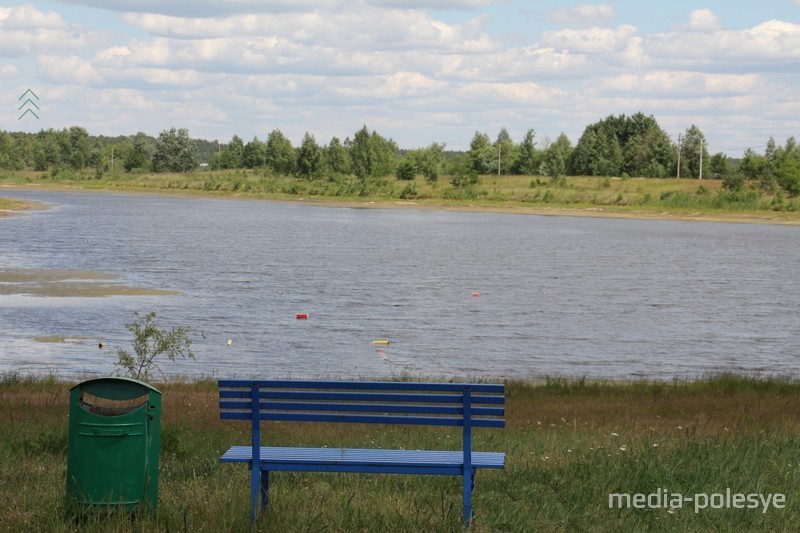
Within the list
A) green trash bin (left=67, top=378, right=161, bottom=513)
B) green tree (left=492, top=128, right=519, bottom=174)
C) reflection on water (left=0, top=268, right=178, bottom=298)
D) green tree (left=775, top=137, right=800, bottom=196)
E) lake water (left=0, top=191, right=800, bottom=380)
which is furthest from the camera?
green tree (left=492, top=128, right=519, bottom=174)

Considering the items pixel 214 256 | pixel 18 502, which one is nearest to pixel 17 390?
pixel 18 502

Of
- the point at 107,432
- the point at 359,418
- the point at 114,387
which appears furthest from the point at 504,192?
the point at 107,432

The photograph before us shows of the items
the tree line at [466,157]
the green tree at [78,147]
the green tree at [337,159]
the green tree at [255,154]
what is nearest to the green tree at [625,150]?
the tree line at [466,157]

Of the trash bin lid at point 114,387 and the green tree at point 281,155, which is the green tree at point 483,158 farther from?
the trash bin lid at point 114,387

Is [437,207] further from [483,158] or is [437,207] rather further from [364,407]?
[364,407]

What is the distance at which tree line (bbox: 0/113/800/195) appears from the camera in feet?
422

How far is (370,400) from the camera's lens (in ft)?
23.3

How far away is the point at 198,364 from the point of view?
21406 mm

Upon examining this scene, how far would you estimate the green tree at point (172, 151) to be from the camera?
565 feet

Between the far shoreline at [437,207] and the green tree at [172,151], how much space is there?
1920 cm

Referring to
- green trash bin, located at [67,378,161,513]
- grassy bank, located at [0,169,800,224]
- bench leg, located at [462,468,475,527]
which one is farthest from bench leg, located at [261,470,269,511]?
grassy bank, located at [0,169,800,224]

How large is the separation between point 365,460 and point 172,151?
17041 centimetres

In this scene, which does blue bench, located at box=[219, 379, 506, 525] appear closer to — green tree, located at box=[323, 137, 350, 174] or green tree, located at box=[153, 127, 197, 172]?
green tree, located at box=[323, 137, 350, 174]

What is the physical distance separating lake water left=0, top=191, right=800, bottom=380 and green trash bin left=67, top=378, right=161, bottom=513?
13.2 meters
